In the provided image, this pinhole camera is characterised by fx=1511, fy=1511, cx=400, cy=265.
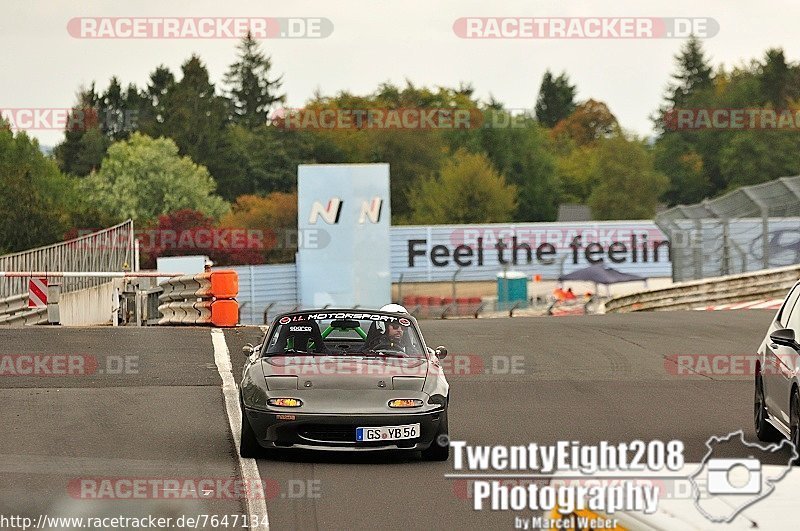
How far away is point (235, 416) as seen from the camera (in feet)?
44.9

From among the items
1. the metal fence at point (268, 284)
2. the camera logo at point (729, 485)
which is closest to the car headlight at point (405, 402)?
the camera logo at point (729, 485)

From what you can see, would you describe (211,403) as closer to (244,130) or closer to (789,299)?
(789,299)

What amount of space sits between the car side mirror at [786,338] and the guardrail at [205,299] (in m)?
12.6

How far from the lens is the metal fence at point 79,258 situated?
31250 millimetres

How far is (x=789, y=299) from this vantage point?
1213 centimetres

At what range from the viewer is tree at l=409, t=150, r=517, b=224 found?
107688mm

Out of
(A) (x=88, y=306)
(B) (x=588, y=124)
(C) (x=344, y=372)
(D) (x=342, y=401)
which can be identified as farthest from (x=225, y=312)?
(B) (x=588, y=124)

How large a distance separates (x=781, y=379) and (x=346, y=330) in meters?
3.61

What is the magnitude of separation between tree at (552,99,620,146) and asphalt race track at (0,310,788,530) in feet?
440

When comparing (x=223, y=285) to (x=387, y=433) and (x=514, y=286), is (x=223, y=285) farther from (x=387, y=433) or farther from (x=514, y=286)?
(x=514, y=286)

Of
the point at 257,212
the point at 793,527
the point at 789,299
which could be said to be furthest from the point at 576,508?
the point at 257,212

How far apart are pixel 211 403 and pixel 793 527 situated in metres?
10.5

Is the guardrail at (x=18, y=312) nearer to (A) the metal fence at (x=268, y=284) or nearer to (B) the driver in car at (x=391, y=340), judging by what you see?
(B) the driver in car at (x=391, y=340)

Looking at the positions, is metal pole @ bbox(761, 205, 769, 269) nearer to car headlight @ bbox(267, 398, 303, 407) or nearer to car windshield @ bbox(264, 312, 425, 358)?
car windshield @ bbox(264, 312, 425, 358)
